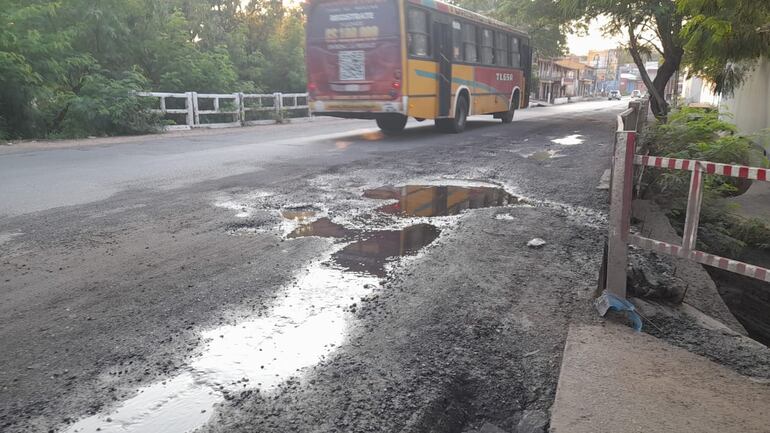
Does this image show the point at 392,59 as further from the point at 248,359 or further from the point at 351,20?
the point at 248,359

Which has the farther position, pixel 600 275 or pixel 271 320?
pixel 600 275

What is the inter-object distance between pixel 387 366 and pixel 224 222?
3268 mm

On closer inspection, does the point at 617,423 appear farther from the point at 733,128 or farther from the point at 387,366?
the point at 733,128

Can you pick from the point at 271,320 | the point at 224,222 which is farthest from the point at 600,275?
the point at 224,222

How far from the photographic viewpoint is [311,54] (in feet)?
46.8

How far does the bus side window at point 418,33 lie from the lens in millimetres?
13250

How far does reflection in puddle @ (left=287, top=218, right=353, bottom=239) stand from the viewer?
5.22 metres

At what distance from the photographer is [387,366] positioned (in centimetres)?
283

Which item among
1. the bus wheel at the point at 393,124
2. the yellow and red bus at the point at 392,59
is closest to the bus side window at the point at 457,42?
the yellow and red bus at the point at 392,59

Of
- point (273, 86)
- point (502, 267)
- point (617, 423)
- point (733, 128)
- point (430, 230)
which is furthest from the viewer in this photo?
point (273, 86)

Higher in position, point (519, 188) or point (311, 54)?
point (311, 54)

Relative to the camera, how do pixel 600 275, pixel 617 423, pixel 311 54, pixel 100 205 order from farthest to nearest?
pixel 311 54, pixel 100 205, pixel 600 275, pixel 617 423

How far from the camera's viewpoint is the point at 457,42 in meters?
15.3

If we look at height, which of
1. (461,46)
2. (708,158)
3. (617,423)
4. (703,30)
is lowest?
(617,423)
